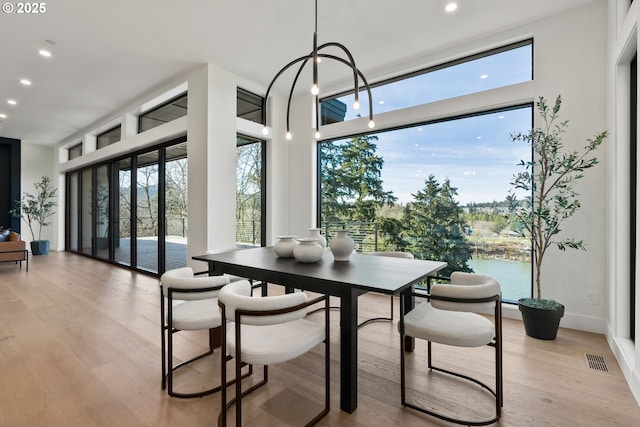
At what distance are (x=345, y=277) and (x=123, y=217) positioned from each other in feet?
21.4

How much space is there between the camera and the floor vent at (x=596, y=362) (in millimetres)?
2355

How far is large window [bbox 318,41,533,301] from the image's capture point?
3592mm

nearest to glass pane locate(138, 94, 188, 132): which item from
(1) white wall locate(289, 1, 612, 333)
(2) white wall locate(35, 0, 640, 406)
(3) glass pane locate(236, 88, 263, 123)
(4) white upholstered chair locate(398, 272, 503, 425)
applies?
(2) white wall locate(35, 0, 640, 406)

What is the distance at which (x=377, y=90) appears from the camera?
4.59 meters

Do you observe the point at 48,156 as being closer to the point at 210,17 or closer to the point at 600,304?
the point at 210,17

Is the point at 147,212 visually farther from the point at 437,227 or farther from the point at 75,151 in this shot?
the point at 437,227

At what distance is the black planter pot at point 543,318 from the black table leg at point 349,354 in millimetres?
2093

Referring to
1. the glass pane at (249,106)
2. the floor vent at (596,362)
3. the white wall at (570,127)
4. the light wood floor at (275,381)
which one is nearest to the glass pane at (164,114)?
the white wall at (570,127)

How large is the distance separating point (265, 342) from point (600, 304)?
3.36m

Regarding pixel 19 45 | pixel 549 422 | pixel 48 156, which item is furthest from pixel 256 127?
pixel 48 156

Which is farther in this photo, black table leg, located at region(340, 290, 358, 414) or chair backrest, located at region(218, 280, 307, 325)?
black table leg, located at region(340, 290, 358, 414)

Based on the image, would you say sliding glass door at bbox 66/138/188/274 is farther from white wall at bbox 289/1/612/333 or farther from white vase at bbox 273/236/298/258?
white wall at bbox 289/1/612/333

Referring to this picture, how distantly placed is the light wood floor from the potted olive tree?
260mm

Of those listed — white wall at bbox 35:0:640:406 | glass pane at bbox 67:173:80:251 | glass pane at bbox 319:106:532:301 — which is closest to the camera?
white wall at bbox 35:0:640:406
